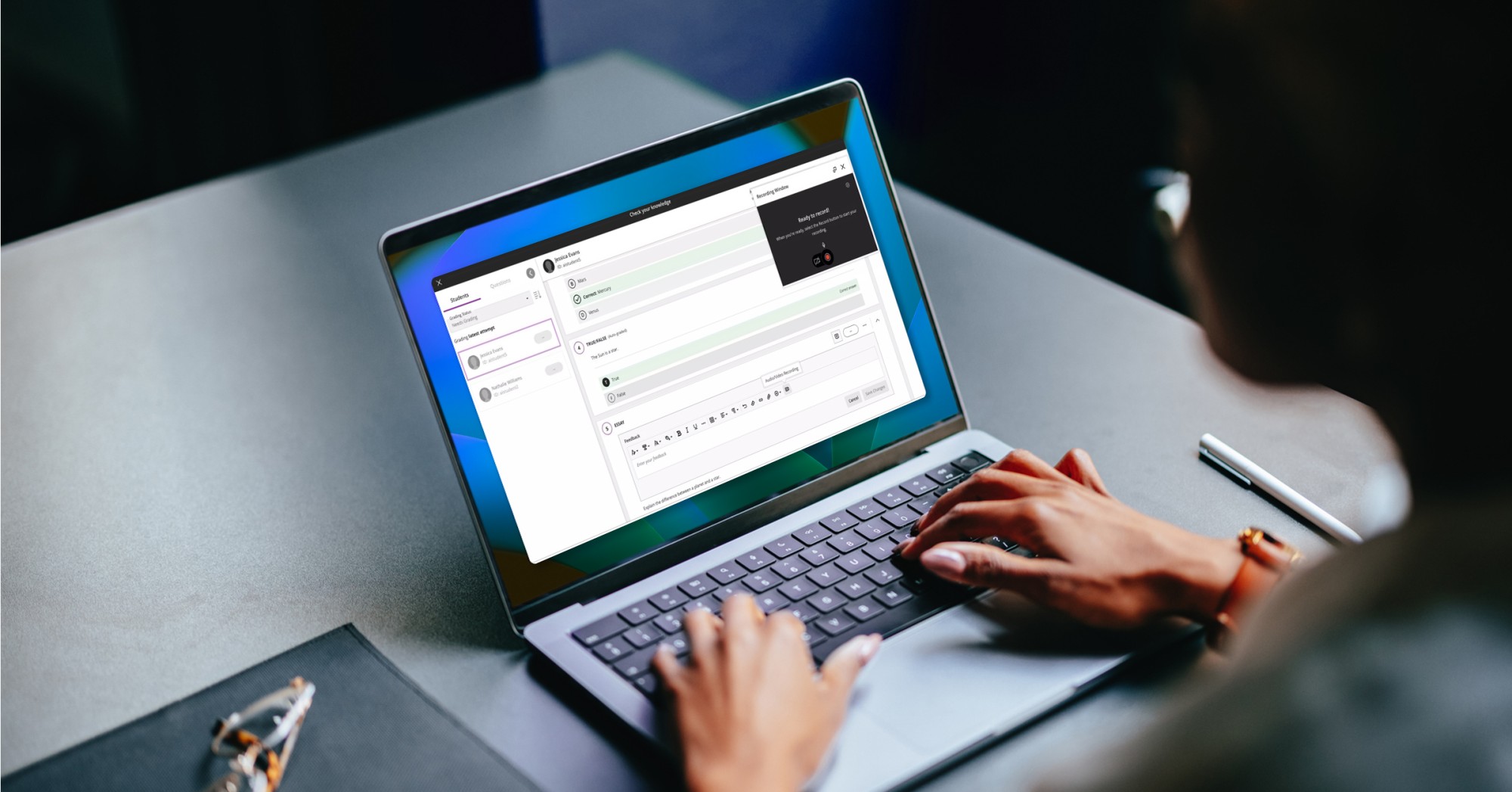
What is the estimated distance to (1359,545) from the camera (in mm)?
503

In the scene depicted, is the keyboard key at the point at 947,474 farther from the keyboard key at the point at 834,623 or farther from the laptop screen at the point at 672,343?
the keyboard key at the point at 834,623

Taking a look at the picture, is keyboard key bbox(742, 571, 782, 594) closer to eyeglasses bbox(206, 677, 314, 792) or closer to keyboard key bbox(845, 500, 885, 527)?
keyboard key bbox(845, 500, 885, 527)

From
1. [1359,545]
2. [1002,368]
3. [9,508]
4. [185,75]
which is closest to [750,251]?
[1002,368]

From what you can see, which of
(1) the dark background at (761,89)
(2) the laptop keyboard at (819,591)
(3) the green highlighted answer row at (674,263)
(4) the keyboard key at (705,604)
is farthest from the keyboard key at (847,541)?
(1) the dark background at (761,89)

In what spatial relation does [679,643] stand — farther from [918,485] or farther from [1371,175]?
[1371,175]

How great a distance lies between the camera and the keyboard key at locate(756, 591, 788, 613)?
33.6 inches

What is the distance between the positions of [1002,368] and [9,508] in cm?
88

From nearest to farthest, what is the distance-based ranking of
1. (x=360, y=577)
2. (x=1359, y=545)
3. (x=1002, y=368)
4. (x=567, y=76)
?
(x=1359, y=545), (x=360, y=577), (x=1002, y=368), (x=567, y=76)

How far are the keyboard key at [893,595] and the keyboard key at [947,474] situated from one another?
0.46 ft

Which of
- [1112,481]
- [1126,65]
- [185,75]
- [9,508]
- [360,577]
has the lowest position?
[1112,481]

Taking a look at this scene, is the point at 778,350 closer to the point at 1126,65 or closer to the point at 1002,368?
the point at 1002,368

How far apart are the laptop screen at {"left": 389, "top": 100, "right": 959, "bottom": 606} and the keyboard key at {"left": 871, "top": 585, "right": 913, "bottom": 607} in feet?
0.43

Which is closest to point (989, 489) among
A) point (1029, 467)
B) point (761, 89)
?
point (1029, 467)

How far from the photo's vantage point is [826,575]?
0.88 m
